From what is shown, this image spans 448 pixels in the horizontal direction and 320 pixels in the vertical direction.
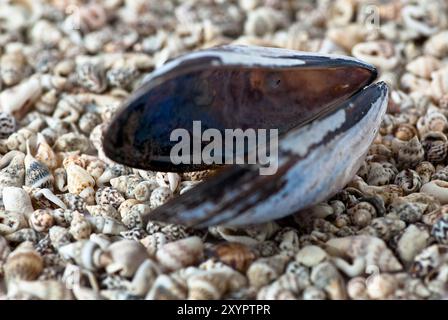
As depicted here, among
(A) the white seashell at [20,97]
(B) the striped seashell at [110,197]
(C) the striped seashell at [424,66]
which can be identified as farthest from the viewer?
(C) the striped seashell at [424,66]

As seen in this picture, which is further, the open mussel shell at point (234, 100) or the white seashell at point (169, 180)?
the white seashell at point (169, 180)

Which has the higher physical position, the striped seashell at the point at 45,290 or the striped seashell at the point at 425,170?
the striped seashell at the point at 425,170

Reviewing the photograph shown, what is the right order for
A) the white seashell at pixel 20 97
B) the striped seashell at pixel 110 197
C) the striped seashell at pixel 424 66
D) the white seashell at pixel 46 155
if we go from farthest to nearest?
the striped seashell at pixel 424 66, the white seashell at pixel 20 97, the white seashell at pixel 46 155, the striped seashell at pixel 110 197

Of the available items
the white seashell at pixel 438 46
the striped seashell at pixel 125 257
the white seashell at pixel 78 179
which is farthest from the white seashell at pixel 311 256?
the white seashell at pixel 438 46

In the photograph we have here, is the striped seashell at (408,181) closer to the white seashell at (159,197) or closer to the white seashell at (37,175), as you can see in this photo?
the white seashell at (159,197)

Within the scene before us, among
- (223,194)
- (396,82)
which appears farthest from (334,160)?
(396,82)
